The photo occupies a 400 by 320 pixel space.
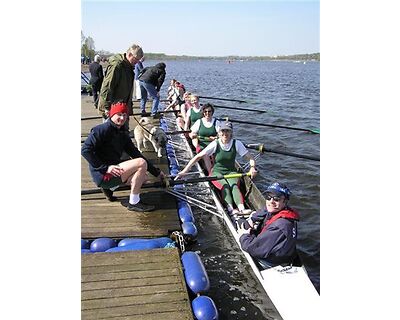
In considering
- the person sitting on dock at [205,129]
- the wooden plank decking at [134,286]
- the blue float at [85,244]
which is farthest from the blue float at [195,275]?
the person sitting on dock at [205,129]

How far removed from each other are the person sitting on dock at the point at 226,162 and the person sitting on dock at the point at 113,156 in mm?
778

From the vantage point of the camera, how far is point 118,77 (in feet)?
20.2

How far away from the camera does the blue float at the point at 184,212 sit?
5.49m

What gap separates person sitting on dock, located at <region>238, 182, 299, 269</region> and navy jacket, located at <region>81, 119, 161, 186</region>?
194 cm

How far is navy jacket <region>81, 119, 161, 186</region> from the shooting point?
490 cm

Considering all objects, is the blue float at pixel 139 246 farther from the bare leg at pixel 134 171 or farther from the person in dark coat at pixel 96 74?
the person in dark coat at pixel 96 74


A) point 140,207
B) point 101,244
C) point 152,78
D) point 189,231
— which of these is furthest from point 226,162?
point 152,78

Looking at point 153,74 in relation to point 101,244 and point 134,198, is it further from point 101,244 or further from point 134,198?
point 101,244

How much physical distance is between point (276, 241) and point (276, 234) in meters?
0.08

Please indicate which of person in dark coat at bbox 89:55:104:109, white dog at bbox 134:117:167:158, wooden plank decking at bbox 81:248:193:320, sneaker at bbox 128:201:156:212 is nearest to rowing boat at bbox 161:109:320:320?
wooden plank decking at bbox 81:248:193:320
